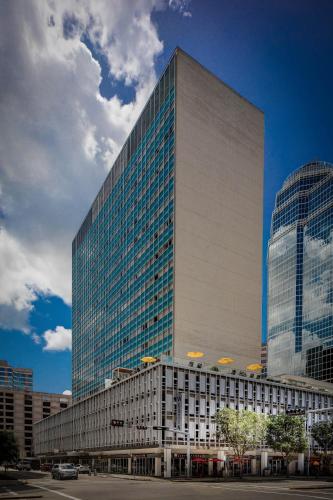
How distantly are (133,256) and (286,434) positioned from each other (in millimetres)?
59876

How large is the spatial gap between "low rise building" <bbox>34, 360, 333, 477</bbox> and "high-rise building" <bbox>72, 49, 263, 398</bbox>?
1176cm

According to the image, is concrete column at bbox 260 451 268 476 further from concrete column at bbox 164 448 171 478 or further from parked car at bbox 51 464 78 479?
parked car at bbox 51 464 78 479

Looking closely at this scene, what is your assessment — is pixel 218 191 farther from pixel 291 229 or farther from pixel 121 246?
pixel 291 229

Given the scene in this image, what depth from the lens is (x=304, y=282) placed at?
180 meters

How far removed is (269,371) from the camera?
19162 centimetres

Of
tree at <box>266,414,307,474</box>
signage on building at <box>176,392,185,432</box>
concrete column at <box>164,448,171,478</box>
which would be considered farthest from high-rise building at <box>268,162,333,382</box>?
concrete column at <box>164,448,171,478</box>

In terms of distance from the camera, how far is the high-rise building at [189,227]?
96062 millimetres

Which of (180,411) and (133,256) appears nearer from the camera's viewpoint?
(180,411)

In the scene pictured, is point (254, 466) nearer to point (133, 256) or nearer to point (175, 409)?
point (175, 409)

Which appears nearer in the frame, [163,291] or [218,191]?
[163,291]

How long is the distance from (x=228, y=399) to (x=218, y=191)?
46.0 metres

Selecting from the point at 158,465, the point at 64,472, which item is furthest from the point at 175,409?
the point at 64,472

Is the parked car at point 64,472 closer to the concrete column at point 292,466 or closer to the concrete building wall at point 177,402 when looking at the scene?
the concrete building wall at point 177,402

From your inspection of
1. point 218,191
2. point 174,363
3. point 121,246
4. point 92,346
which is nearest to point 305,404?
point 174,363
